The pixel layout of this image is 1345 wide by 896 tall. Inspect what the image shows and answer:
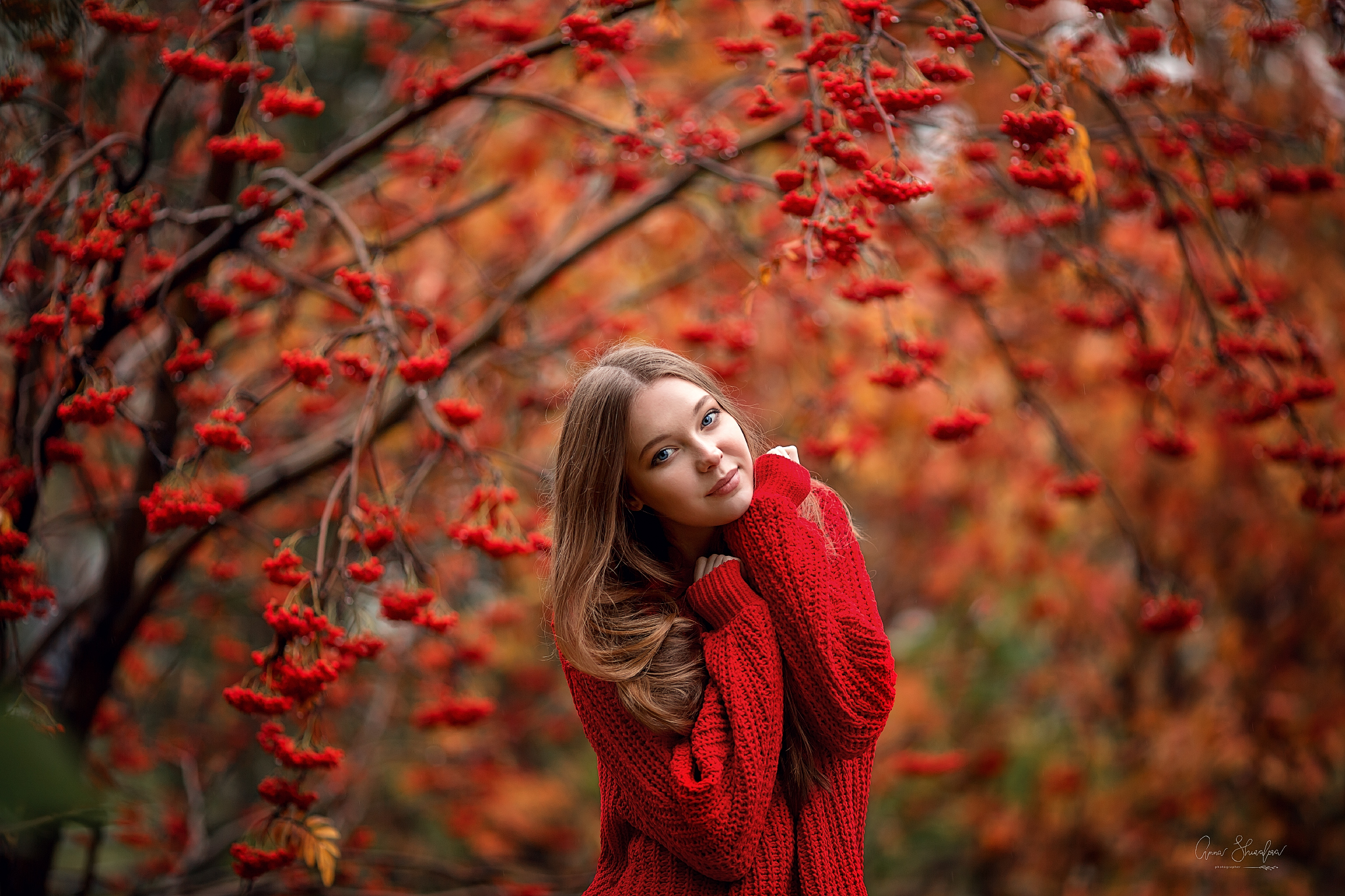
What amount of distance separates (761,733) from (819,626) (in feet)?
0.63

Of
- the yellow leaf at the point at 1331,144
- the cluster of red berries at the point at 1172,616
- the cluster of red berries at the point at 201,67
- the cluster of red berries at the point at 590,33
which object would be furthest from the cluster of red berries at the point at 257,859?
the yellow leaf at the point at 1331,144

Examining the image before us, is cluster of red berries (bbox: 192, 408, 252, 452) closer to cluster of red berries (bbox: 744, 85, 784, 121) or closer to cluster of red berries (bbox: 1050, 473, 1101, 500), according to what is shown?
cluster of red berries (bbox: 744, 85, 784, 121)

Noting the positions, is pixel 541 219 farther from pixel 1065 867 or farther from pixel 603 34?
pixel 1065 867

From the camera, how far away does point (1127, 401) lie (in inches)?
185

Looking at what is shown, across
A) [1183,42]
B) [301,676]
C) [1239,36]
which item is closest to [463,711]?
[301,676]

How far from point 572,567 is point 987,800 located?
160 inches

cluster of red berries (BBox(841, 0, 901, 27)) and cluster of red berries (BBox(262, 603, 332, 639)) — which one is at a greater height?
cluster of red berries (BBox(841, 0, 901, 27))

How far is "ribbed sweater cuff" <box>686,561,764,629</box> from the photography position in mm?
1688

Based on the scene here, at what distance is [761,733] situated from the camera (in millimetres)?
1601

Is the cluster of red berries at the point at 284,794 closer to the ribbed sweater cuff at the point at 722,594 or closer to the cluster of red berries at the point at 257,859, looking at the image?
the cluster of red berries at the point at 257,859

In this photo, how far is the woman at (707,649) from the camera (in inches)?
63.7

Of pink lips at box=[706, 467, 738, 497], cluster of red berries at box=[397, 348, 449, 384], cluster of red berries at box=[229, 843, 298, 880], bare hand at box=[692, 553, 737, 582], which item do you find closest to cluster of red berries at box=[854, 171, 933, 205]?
pink lips at box=[706, 467, 738, 497]

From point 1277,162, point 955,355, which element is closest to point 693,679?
point 1277,162

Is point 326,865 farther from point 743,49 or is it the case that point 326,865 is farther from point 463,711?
point 743,49
